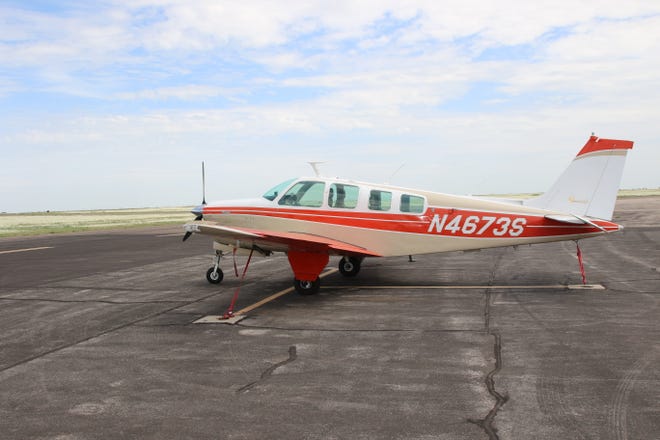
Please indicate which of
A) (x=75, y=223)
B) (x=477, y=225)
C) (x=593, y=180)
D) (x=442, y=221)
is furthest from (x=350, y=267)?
(x=75, y=223)

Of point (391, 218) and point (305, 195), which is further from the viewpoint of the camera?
point (305, 195)

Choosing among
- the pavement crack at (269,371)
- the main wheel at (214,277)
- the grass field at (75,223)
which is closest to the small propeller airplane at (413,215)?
the main wheel at (214,277)

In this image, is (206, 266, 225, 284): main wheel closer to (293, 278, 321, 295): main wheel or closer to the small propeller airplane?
the small propeller airplane

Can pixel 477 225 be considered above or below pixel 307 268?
above

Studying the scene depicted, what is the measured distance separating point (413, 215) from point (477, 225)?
4.48ft

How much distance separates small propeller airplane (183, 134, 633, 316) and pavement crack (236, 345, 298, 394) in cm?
415

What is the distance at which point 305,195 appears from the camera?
11.9 m

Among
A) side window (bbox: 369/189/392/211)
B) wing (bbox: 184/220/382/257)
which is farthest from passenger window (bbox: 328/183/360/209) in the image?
wing (bbox: 184/220/382/257)

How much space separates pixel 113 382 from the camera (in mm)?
6199

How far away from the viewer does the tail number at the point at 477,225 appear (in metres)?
11.6

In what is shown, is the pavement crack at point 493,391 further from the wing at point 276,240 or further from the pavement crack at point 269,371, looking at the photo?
the wing at point 276,240

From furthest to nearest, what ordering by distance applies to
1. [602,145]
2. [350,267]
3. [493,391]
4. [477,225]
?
[350,267], [477,225], [602,145], [493,391]

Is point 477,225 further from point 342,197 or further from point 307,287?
point 307,287

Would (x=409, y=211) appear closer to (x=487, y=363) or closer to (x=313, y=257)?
(x=313, y=257)
